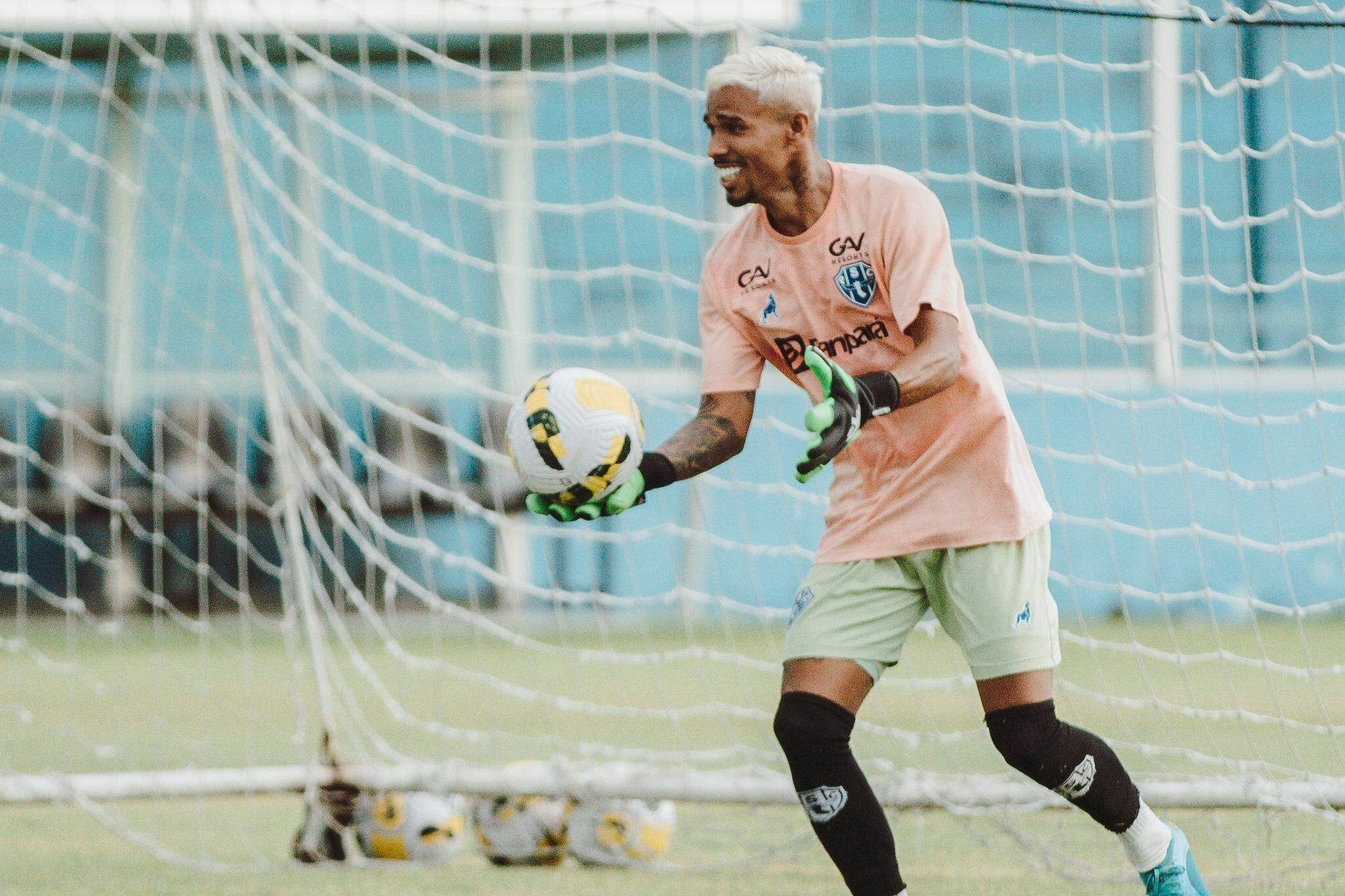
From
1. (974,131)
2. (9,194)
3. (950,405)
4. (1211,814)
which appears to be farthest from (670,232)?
(950,405)

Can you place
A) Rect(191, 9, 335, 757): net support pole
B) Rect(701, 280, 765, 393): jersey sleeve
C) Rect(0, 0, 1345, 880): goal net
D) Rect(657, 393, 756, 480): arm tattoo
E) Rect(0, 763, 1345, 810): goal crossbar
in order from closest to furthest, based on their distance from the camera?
1. Rect(657, 393, 756, 480): arm tattoo
2. Rect(701, 280, 765, 393): jersey sleeve
3. Rect(0, 763, 1345, 810): goal crossbar
4. Rect(191, 9, 335, 757): net support pole
5. Rect(0, 0, 1345, 880): goal net

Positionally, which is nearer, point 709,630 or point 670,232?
point 709,630

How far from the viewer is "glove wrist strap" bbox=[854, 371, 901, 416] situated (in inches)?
97.3

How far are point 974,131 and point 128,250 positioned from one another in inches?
214

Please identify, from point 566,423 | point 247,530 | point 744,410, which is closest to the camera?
point 566,423

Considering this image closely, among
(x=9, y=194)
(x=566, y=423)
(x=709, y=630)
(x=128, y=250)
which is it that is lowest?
(x=709, y=630)

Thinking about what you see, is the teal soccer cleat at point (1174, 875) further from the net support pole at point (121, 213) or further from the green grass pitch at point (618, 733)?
the net support pole at point (121, 213)

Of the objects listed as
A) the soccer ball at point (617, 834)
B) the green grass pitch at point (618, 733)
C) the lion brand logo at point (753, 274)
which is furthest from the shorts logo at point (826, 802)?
the soccer ball at point (617, 834)

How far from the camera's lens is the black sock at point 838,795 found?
2.68m

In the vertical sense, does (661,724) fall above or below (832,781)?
below

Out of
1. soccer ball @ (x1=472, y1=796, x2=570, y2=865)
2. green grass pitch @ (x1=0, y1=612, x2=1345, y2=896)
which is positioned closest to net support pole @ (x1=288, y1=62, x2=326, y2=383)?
green grass pitch @ (x1=0, y1=612, x2=1345, y2=896)

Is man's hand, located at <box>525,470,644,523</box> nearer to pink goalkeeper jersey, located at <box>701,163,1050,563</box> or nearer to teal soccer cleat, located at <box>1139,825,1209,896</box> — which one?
pink goalkeeper jersey, located at <box>701,163,1050,563</box>

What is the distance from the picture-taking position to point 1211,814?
12.7 feet

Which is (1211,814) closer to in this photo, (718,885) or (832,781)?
(718,885)
